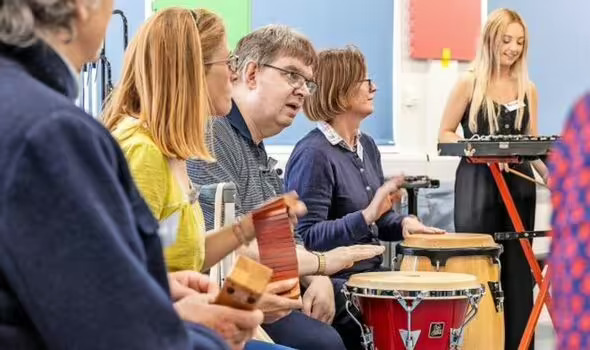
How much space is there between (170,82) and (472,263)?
1582 mm

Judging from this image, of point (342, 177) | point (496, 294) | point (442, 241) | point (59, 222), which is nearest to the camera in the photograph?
point (59, 222)

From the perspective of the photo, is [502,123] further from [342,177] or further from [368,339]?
[368,339]

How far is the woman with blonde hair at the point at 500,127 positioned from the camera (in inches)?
142

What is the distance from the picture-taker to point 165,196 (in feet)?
5.57

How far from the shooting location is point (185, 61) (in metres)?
1.77

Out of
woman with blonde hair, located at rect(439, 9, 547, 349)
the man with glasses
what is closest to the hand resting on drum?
the man with glasses

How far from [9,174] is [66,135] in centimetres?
7

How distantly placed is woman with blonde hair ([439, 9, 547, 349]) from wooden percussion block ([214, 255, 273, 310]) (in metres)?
2.59

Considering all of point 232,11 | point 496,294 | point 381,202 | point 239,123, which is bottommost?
point 496,294

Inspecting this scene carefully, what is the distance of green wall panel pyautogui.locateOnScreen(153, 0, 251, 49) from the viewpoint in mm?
4105

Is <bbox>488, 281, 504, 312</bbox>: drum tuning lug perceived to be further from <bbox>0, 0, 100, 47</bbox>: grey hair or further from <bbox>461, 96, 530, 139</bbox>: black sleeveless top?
<bbox>0, 0, 100, 47</bbox>: grey hair

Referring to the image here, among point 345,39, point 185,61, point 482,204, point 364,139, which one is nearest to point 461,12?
point 345,39

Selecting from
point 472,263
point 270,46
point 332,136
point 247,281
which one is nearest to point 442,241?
point 472,263

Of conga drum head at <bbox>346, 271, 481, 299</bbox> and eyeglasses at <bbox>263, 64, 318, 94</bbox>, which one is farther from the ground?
eyeglasses at <bbox>263, 64, 318, 94</bbox>
